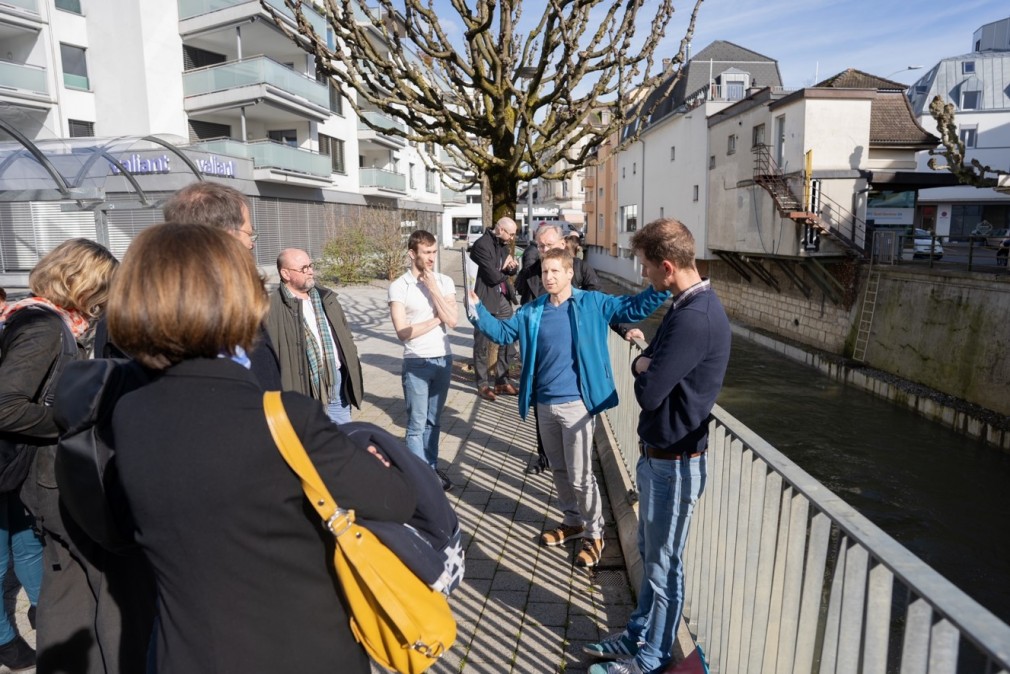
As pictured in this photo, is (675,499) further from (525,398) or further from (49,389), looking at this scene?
(49,389)

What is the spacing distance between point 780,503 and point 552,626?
1.72 meters

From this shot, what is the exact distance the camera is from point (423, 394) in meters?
5.23

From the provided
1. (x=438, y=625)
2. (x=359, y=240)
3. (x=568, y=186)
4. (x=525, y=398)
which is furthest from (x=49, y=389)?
(x=568, y=186)

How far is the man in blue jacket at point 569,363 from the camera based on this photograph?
4051 mm

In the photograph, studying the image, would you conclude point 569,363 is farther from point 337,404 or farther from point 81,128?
point 81,128

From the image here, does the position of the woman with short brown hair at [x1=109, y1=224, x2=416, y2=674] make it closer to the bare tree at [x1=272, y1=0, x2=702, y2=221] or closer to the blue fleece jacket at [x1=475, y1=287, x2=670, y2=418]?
the blue fleece jacket at [x1=475, y1=287, x2=670, y2=418]

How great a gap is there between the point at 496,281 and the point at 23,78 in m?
26.6

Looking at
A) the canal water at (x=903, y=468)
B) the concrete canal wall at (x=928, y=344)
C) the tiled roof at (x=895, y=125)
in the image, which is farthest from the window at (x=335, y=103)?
the canal water at (x=903, y=468)

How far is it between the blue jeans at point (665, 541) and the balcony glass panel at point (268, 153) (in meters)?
26.1

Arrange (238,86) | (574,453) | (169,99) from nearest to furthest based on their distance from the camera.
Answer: (574,453)
(238,86)
(169,99)

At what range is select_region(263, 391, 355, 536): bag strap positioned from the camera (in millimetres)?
1387

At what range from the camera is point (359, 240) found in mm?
26734

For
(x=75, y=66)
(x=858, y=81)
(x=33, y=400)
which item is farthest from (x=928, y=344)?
(x=75, y=66)

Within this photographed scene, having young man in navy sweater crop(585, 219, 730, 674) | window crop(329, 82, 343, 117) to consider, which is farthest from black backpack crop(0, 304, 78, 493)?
window crop(329, 82, 343, 117)
